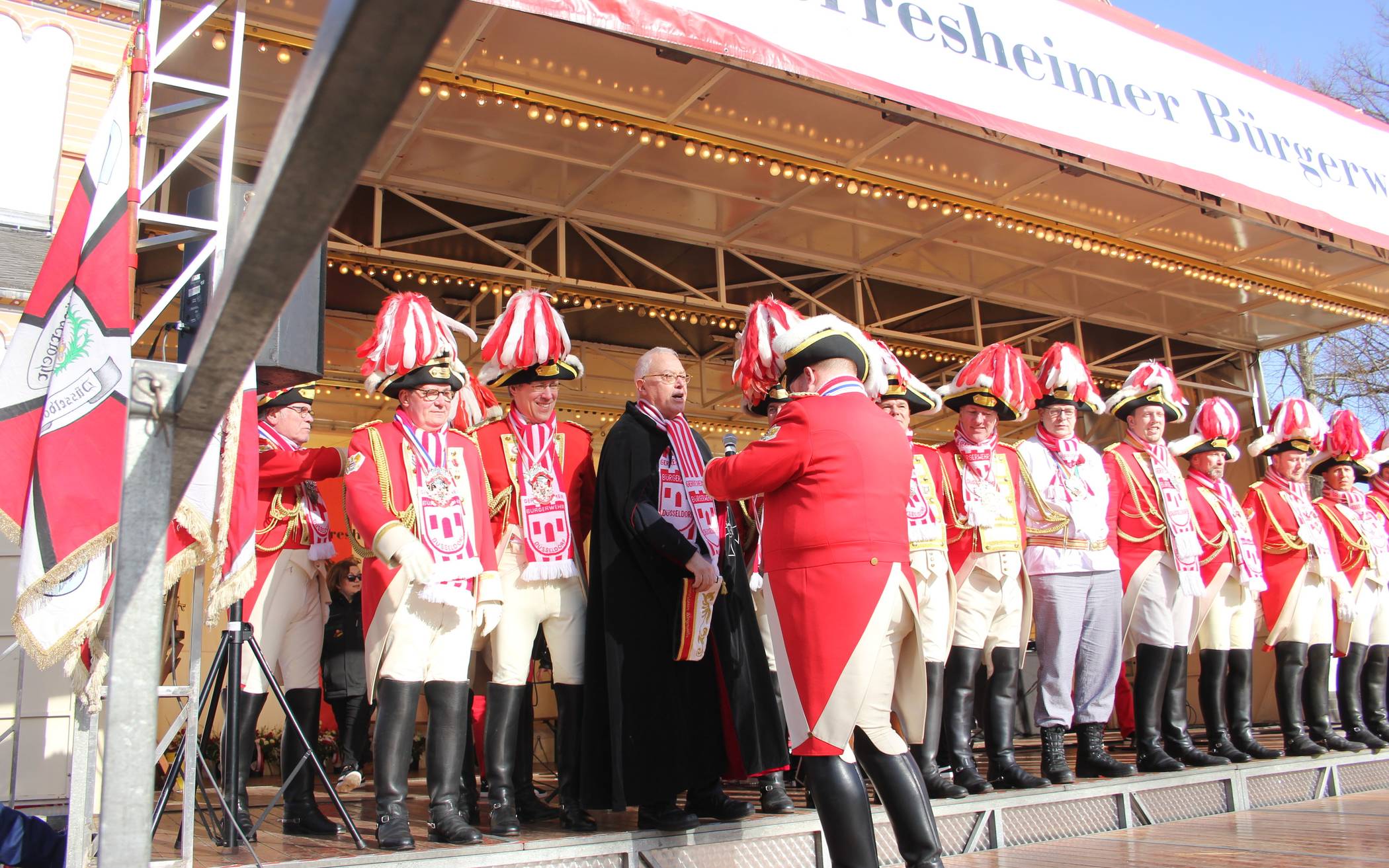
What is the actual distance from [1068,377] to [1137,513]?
76 cm

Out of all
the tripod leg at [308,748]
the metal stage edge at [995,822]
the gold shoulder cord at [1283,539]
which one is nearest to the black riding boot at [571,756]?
the metal stage edge at [995,822]

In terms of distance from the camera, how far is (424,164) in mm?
7559

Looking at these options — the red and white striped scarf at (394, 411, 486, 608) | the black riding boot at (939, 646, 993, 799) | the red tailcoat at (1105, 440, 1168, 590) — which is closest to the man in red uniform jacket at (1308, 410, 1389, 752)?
the red tailcoat at (1105, 440, 1168, 590)

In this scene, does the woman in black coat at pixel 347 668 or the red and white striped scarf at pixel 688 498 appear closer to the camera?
the red and white striped scarf at pixel 688 498

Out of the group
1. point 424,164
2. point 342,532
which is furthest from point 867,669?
point 342,532

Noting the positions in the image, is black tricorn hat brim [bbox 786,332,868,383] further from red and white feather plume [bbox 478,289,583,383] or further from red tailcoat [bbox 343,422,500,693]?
red tailcoat [bbox 343,422,500,693]

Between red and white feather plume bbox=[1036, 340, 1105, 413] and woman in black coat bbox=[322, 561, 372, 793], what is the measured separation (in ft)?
11.9

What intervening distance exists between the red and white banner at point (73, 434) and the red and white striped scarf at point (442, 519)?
993 mm

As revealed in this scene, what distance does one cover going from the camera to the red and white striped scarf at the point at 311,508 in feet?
13.7

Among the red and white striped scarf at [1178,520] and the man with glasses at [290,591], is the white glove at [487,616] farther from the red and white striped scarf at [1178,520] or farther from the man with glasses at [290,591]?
the red and white striped scarf at [1178,520]

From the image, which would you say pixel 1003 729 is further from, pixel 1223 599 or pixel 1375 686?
pixel 1375 686

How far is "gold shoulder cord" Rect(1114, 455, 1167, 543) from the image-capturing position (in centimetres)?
515

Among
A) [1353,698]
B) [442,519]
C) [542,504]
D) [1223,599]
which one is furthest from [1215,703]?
[442,519]

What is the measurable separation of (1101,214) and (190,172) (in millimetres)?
6674
